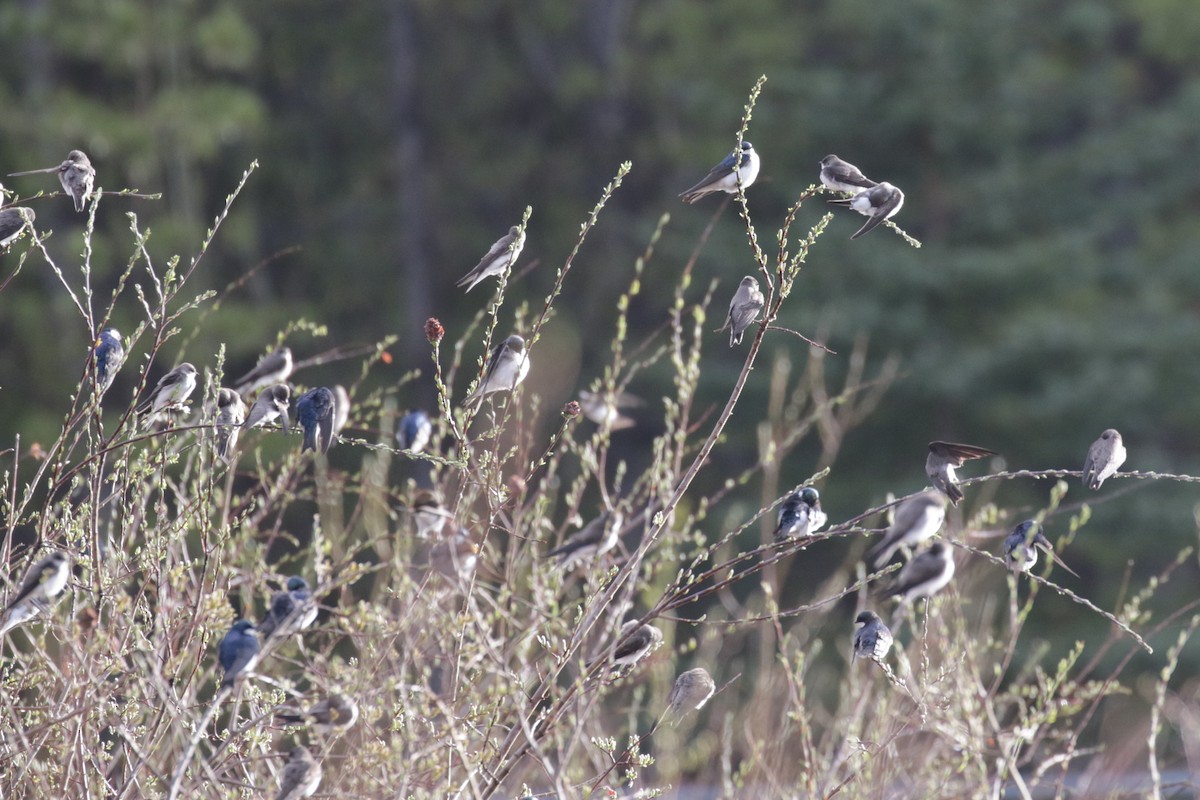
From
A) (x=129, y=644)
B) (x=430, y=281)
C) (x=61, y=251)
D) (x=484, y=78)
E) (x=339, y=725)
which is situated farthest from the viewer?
(x=484, y=78)

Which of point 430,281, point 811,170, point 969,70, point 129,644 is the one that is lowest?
point 430,281

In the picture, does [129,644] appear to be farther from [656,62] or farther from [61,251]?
[656,62]

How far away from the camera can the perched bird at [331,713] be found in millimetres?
3301

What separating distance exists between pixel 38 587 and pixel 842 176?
2.52 m

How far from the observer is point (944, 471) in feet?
12.5

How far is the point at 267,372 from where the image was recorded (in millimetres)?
4922

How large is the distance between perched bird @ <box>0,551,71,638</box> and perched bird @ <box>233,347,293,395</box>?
1.37 m

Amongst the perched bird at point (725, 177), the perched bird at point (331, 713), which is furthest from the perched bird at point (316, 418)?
the perched bird at point (725, 177)

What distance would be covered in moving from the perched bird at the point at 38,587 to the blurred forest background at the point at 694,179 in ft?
33.3

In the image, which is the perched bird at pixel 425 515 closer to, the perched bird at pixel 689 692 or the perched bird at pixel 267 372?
the perched bird at pixel 267 372

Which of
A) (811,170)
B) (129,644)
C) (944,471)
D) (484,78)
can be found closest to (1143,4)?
(811,170)

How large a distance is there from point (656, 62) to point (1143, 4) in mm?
5587

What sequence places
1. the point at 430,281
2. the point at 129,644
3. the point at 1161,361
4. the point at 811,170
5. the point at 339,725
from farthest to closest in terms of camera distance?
1. the point at 430,281
2. the point at 811,170
3. the point at 1161,361
4. the point at 129,644
5. the point at 339,725

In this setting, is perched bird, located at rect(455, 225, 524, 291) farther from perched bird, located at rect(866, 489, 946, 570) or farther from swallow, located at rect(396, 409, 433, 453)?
perched bird, located at rect(866, 489, 946, 570)
